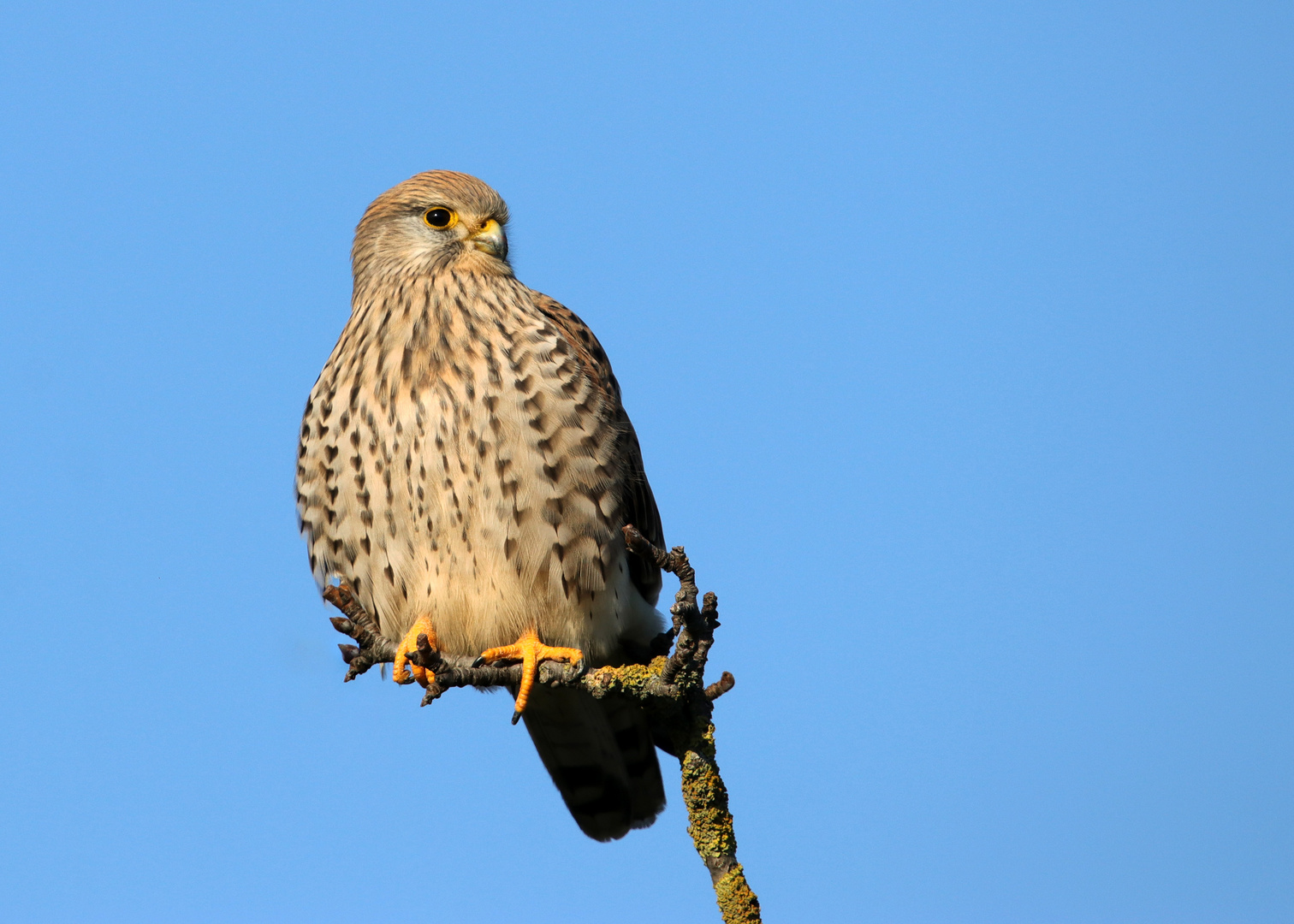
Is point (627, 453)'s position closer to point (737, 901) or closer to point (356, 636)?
point (356, 636)

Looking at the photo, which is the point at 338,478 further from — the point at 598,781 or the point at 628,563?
the point at 598,781

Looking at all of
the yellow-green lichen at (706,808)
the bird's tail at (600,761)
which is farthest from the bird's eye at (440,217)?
the yellow-green lichen at (706,808)

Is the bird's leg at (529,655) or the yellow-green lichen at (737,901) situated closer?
the yellow-green lichen at (737,901)

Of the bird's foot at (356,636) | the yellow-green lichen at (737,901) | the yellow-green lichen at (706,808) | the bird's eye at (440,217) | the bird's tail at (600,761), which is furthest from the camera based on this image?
the bird's eye at (440,217)

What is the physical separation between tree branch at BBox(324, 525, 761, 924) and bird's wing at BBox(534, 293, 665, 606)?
2.00ft

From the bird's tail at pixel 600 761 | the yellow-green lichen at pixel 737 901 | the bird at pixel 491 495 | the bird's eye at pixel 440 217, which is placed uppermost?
the bird's eye at pixel 440 217

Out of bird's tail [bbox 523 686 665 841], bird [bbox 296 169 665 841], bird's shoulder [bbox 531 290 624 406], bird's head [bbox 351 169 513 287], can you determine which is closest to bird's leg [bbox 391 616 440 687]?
bird [bbox 296 169 665 841]

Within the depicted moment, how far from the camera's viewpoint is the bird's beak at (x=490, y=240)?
5434 millimetres

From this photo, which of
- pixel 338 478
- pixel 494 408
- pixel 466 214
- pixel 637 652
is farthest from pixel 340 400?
pixel 637 652

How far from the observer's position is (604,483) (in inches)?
195

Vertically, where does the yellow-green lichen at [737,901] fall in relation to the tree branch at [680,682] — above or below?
below

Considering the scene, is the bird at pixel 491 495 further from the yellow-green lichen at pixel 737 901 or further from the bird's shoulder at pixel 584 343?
the yellow-green lichen at pixel 737 901

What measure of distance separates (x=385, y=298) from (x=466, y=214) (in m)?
0.50

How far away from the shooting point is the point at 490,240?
5434 millimetres
